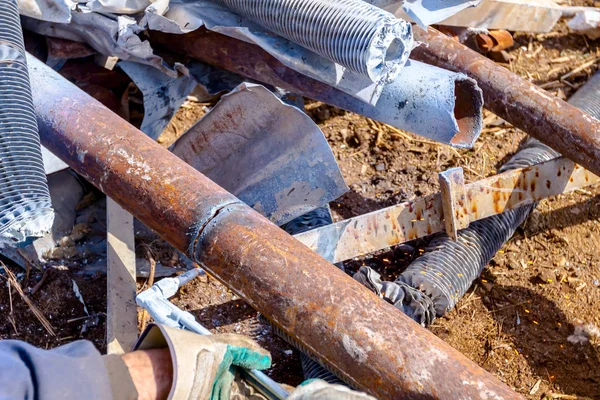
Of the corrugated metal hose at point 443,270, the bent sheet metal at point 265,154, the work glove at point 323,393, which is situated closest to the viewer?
the work glove at point 323,393

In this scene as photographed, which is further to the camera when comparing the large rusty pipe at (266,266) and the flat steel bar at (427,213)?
the flat steel bar at (427,213)

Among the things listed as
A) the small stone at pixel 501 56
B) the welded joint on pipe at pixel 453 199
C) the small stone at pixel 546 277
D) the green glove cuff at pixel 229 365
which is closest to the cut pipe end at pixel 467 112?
the welded joint on pipe at pixel 453 199

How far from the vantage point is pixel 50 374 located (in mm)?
1784

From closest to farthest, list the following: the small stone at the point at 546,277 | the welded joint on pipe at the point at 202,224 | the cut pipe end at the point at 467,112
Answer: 1. the welded joint on pipe at the point at 202,224
2. the cut pipe end at the point at 467,112
3. the small stone at the point at 546,277

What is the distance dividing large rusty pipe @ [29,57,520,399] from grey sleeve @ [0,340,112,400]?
560 mm

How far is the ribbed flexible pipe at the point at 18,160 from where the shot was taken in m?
2.29

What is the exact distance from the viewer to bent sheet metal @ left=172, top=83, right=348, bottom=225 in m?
2.96

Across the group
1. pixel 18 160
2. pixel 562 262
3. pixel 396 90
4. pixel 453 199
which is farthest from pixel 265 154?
pixel 562 262

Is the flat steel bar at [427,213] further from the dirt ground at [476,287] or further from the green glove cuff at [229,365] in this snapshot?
the green glove cuff at [229,365]

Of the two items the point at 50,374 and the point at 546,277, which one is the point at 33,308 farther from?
the point at 546,277

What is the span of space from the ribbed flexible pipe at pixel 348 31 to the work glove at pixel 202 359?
128cm

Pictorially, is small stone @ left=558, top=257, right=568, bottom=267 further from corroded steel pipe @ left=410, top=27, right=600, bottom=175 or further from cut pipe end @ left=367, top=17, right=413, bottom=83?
cut pipe end @ left=367, top=17, right=413, bottom=83

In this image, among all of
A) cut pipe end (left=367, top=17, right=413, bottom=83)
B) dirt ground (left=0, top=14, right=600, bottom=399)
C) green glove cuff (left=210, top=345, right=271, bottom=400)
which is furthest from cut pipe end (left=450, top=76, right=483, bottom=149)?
green glove cuff (left=210, top=345, right=271, bottom=400)

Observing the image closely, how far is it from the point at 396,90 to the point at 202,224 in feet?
3.85
